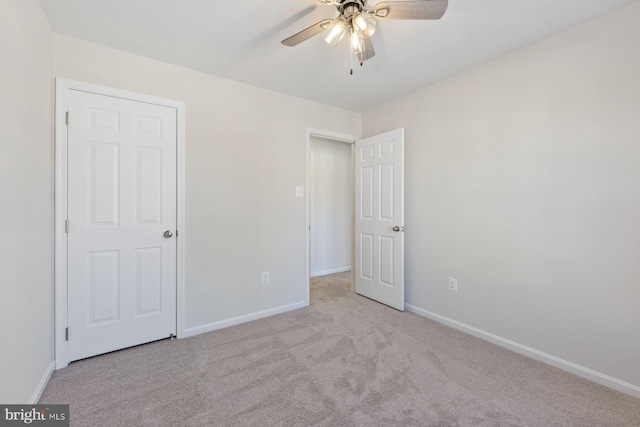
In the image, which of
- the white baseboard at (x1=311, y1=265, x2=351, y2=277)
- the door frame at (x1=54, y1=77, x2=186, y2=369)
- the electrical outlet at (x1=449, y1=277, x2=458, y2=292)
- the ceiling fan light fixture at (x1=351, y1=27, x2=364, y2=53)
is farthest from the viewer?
the white baseboard at (x1=311, y1=265, x2=351, y2=277)

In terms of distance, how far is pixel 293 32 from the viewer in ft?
6.36

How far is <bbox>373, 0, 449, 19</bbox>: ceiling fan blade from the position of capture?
129cm

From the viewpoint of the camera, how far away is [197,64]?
2.36 m

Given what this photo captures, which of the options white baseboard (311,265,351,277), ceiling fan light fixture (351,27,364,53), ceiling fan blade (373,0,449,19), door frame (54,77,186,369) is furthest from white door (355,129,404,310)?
door frame (54,77,186,369)

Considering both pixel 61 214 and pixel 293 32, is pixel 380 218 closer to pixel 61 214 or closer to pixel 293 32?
pixel 293 32

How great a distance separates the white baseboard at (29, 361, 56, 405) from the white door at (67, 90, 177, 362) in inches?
5.0

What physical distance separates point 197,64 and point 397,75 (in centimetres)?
184

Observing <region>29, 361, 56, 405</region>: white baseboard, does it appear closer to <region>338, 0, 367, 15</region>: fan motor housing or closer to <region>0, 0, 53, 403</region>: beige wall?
<region>0, 0, 53, 403</region>: beige wall

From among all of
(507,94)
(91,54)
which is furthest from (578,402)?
(91,54)

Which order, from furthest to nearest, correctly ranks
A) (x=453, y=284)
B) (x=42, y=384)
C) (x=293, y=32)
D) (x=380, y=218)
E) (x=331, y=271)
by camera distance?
(x=331, y=271) < (x=380, y=218) < (x=453, y=284) < (x=293, y=32) < (x=42, y=384)

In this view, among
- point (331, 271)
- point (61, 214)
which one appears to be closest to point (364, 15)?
point (61, 214)

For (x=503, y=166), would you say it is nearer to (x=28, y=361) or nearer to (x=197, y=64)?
(x=197, y=64)
